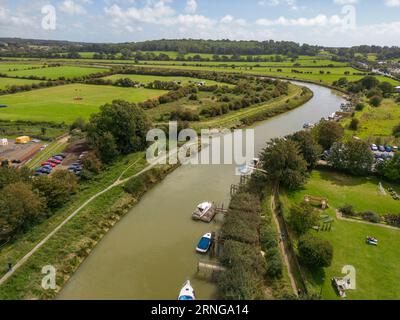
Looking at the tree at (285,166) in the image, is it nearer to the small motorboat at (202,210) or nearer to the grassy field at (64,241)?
the small motorboat at (202,210)

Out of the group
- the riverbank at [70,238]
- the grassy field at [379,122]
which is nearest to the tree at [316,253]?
the riverbank at [70,238]

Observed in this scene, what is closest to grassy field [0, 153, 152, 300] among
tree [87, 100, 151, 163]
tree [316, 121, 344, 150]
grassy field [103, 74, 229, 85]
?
tree [87, 100, 151, 163]

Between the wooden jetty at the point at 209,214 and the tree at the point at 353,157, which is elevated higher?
the tree at the point at 353,157

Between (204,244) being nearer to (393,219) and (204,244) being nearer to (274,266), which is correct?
(274,266)

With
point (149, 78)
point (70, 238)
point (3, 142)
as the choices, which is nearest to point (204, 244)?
point (70, 238)

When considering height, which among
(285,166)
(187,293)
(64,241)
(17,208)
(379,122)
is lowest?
(187,293)
